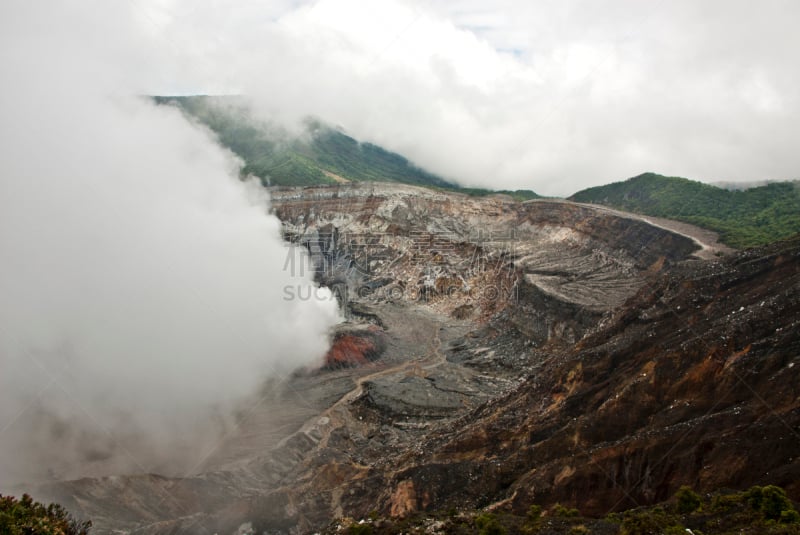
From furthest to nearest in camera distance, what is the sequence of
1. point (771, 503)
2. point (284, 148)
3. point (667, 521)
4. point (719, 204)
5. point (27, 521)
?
1. point (284, 148)
2. point (719, 204)
3. point (27, 521)
4. point (667, 521)
5. point (771, 503)

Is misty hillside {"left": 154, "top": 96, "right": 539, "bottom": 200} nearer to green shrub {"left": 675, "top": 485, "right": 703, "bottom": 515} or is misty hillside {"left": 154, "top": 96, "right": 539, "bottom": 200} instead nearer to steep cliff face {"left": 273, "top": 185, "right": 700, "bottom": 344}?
steep cliff face {"left": 273, "top": 185, "right": 700, "bottom": 344}

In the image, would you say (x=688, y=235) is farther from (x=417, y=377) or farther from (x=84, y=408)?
(x=84, y=408)

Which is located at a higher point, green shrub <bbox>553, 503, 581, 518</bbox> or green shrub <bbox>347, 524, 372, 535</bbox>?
green shrub <bbox>553, 503, 581, 518</bbox>

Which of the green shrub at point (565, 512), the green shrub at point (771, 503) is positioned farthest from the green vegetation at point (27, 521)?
the green shrub at point (771, 503)

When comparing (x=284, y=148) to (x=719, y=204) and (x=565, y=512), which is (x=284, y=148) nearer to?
(x=719, y=204)

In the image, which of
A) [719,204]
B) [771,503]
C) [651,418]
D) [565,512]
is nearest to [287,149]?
[719,204]

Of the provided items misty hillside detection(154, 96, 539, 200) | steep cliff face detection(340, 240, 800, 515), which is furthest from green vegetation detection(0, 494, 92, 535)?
misty hillside detection(154, 96, 539, 200)
